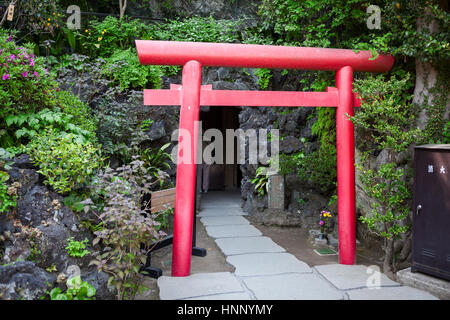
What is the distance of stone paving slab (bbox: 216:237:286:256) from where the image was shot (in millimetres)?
6137

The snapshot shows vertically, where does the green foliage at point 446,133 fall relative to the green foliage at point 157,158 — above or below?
above

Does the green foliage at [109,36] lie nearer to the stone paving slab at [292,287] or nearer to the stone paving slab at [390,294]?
the stone paving slab at [292,287]

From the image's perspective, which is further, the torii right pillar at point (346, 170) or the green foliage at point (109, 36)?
the green foliage at point (109, 36)

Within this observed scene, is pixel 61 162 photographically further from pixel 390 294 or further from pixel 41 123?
pixel 390 294

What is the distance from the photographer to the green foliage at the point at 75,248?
4141 mm

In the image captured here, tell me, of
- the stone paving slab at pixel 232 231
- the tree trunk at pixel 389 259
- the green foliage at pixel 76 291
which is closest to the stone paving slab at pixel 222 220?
the stone paving slab at pixel 232 231

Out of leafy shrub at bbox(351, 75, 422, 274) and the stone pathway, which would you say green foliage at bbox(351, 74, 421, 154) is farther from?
the stone pathway

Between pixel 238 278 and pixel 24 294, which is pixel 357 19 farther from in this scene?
pixel 24 294

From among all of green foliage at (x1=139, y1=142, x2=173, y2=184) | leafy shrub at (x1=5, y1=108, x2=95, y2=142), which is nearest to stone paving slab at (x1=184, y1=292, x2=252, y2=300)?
leafy shrub at (x1=5, y1=108, x2=95, y2=142)

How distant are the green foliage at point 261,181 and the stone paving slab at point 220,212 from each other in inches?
30.3

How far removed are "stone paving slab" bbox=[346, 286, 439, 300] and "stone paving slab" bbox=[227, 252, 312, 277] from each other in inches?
35.6

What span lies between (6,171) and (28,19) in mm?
4586

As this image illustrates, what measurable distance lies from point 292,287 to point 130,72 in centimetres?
593

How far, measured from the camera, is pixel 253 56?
517cm
